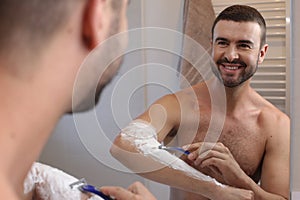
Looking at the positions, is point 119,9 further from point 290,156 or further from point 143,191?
point 290,156

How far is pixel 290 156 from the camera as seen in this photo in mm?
1118

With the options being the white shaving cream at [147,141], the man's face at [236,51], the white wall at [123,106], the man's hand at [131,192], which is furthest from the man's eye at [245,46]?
the man's hand at [131,192]

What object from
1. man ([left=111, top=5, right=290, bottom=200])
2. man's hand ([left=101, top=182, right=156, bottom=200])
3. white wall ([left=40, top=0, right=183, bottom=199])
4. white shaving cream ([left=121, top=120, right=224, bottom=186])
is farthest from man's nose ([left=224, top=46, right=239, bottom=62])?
man's hand ([left=101, top=182, right=156, bottom=200])

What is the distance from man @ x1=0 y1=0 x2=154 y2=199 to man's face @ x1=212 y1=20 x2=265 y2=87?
0.33 meters

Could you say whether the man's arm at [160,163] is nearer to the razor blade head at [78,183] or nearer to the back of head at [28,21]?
the razor blade head at [78,183]

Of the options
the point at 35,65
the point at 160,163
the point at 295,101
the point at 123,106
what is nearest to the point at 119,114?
the point at 123,106

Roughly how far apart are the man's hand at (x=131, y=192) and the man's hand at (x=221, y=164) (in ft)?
0.46

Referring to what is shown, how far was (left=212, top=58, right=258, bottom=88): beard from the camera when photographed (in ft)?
3.34

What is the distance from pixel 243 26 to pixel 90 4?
0.44 m

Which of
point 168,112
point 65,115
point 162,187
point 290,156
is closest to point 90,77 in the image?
point 65,115

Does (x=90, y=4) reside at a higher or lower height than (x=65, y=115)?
higher

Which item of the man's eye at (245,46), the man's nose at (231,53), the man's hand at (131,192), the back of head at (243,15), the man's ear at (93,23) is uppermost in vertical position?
the back of head at (243,15)

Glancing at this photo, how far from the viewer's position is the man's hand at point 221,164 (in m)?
1.02

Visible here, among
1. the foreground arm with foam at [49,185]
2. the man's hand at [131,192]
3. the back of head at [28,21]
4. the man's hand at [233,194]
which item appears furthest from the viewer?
the man's hand at [233,194]
